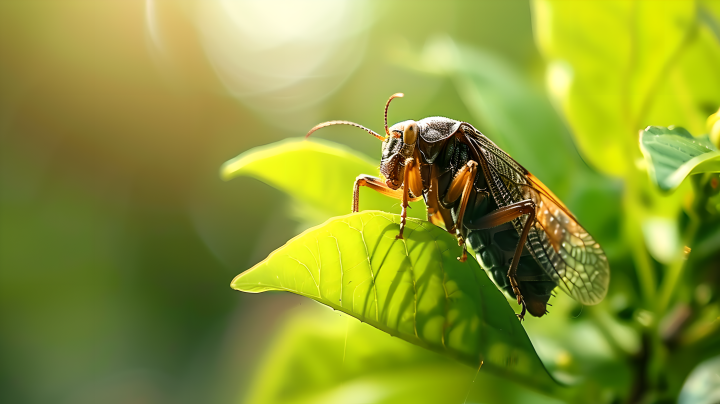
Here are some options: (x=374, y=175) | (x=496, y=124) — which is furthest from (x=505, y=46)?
(x=374, y=175)

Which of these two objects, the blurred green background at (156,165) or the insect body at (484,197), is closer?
the insect body at (484,197)

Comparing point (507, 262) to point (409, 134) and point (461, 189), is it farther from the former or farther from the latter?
point (409, 134)

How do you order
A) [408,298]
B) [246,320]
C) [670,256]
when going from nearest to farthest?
[408,298]
[670,256]
[246,320]

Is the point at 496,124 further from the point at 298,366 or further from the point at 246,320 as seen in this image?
the point at 246,320

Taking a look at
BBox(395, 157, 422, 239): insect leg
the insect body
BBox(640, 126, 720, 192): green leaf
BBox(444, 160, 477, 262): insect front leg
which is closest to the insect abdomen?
the insect body

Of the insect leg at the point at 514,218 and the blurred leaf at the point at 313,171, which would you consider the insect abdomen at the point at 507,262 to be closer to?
the insect leg at the point at 514,218

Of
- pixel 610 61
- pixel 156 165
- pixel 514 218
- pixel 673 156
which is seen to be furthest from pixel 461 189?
pixel 156 165

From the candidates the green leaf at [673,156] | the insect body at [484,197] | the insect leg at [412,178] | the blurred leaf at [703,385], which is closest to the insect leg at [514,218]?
the insect body at [484,197]

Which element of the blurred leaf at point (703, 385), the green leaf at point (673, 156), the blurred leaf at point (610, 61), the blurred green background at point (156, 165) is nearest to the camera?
the green leaf at point (673, 156)
